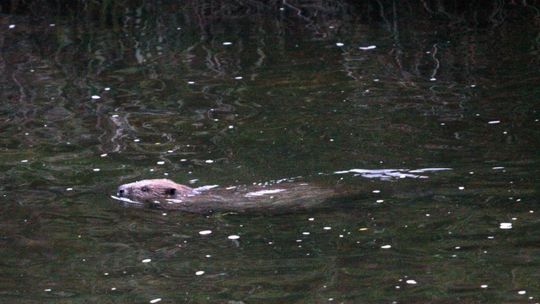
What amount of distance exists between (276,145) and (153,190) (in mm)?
1961

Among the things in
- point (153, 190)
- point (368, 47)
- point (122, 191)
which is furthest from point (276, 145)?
point (368, 47)

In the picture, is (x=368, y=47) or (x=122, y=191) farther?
(x=368, y=47)

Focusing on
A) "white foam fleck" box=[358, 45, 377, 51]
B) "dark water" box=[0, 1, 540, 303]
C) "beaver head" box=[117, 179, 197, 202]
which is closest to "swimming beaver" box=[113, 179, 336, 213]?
"beaver head" box=[117, 179, 197, 202]

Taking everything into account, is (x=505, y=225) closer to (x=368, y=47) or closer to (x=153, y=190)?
(x=153, y=190)

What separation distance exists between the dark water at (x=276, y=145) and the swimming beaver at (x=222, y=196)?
135 mm

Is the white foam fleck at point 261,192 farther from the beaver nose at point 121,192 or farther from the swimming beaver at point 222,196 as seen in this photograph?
the beaver nose at point 121,192

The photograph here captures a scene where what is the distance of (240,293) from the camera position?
8258 millimetres

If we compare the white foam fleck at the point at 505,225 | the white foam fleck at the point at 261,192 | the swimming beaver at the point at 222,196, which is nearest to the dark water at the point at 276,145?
the white foam fleck at the point at 505,225

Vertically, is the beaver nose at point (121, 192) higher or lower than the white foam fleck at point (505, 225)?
higher

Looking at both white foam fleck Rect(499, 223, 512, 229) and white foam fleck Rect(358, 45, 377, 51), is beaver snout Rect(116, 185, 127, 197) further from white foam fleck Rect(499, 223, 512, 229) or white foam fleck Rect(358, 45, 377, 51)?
white foam fleck Rect(358, 45, 377, 51)

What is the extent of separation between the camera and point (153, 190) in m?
10.8

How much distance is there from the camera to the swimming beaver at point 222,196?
406 inches

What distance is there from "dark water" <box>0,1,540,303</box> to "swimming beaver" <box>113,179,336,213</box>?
0.44 feet

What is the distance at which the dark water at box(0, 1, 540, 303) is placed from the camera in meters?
8.67
